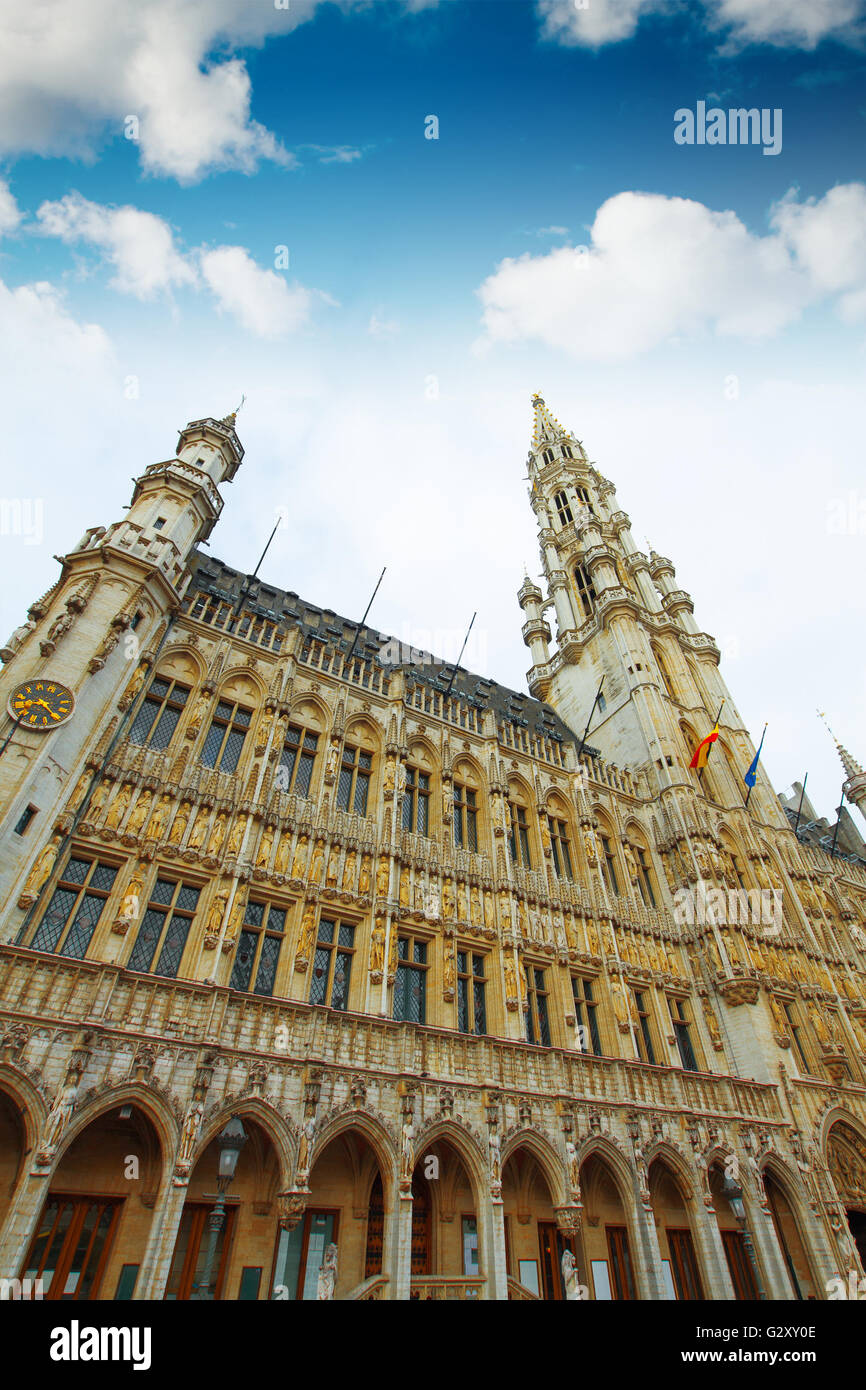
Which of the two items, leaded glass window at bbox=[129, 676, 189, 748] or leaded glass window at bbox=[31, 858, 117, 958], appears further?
leaded glass window at bbox=[129, 676, 189, 748]

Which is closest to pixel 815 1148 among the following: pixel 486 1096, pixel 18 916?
pixel 486 1096

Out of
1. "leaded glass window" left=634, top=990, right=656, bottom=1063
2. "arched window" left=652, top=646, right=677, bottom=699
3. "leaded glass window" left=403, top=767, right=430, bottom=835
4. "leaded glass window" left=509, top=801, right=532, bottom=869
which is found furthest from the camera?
"arched window" left=652, top=646, right=677, bottom=699

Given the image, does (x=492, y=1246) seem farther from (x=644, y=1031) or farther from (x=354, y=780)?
(x=354, y=780)

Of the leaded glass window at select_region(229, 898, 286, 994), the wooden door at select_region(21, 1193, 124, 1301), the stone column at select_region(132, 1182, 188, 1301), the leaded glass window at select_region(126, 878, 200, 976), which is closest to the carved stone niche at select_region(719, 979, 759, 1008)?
the leaded glass window at select_region(229, 898, 286, 994)

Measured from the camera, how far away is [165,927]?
53.5 feet

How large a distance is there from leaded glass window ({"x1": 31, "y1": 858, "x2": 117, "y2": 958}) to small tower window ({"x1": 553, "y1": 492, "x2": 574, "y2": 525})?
4098 centimetres

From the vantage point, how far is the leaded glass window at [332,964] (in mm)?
17562

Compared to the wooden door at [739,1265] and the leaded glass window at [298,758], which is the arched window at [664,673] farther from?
the wooden door at [739,1265]

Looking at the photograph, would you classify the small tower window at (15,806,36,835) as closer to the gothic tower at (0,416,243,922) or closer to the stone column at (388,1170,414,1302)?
the gothic tower at (0,416,243,922)

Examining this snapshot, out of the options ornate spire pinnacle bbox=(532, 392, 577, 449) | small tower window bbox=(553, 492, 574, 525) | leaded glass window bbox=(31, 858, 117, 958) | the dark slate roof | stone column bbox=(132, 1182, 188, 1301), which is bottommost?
stone column bbox=(132, 1182, 188, 1301)

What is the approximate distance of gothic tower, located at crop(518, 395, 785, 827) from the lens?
3353 cm

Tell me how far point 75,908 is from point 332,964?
638 cm

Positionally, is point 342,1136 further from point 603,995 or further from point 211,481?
point 211,481
